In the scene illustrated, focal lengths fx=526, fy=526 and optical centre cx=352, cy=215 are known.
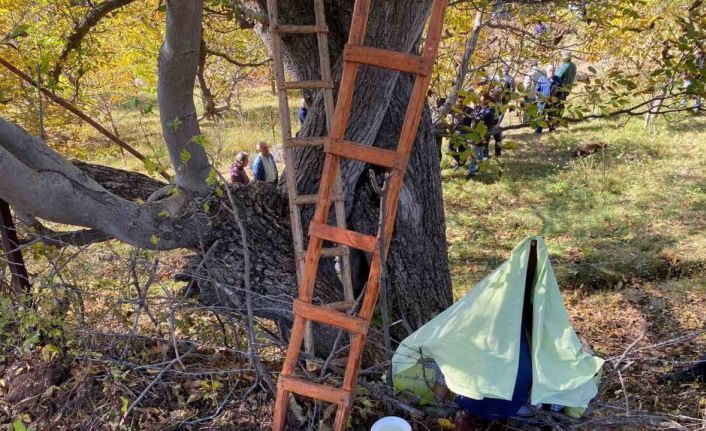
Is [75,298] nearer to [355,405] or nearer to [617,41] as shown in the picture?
[355,405]

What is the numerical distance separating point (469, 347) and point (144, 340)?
193 cm

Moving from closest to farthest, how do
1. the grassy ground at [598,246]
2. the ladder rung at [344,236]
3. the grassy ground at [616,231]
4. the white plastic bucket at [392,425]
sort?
the ladder rung at [344,236]
the white plastic bucket at [392,425]
the grassy ground at [598,246]
the grassy ground at [616,231]

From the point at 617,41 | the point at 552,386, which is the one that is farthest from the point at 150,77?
the point at 552,386

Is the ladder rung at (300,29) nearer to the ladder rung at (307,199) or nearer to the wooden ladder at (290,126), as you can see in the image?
the wooden ladder at (290,126)

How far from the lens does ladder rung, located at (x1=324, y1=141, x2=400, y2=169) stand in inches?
85.0

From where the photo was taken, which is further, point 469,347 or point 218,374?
point 218,374

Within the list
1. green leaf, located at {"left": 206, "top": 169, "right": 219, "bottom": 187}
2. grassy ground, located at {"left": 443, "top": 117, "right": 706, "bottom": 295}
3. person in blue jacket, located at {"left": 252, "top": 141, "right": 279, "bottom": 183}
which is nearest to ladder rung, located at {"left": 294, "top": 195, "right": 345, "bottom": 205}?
green leaf, located at {"left": 206, "top": 169, "right": 219, "bottom": 187}

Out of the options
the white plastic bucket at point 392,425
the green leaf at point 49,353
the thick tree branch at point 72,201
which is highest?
the thick tree branch at point 72,201

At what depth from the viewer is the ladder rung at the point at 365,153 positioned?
2.16 m

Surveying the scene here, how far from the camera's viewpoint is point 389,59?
2.12 m

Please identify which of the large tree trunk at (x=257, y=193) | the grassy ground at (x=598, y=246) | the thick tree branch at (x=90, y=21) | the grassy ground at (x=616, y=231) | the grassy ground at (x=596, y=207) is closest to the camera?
the large tree trunk at (x=257, y=193)

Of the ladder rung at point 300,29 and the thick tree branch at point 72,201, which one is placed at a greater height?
the ladder rung at point 300,29

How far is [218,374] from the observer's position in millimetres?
2979

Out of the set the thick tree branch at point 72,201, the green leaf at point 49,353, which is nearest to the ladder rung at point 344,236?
the thick tree branch at point 72,201
